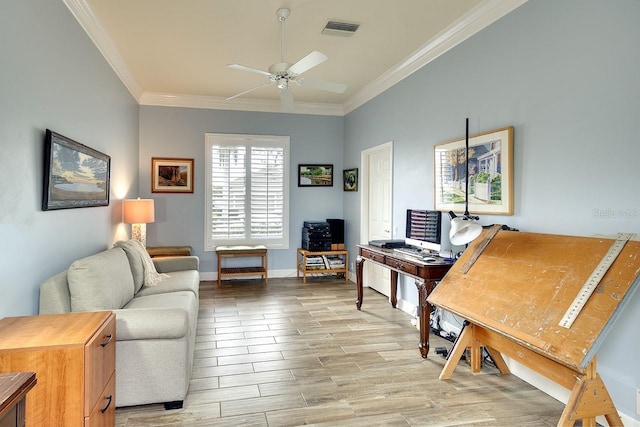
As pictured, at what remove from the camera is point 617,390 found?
2352mm

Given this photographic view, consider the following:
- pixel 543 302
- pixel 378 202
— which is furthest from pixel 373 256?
pixel 543 302

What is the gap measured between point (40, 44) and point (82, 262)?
1.46 meters

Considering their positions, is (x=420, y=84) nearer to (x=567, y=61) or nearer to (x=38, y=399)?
(x=567, y=61)

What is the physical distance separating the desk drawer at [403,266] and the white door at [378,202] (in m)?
1.24

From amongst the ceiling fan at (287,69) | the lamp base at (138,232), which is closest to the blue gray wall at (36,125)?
the ceiling fan at (287,69)

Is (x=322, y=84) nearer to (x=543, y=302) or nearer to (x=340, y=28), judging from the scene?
(x=340, y=28)

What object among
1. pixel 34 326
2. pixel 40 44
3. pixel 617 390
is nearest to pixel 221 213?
pixel 40 44

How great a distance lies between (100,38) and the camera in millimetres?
3791

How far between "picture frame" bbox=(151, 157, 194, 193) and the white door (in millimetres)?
2831

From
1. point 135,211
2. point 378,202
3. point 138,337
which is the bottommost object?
point 138,337

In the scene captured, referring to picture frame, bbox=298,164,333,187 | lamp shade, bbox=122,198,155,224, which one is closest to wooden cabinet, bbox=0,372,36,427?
lamp shade, bbox=122,198,155,224

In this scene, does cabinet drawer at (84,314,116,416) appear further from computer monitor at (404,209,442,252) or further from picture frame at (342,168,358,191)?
picture frame at (342,168,358,191)

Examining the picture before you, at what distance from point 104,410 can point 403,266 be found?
2630mm

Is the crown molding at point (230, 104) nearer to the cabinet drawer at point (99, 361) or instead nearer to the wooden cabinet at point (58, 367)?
the cabinet drawer at point (99, 361)
